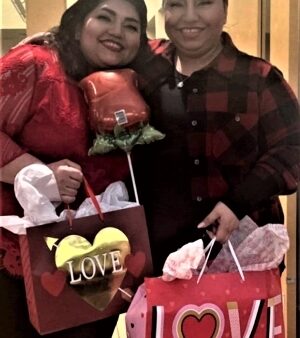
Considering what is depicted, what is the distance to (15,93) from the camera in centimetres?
104

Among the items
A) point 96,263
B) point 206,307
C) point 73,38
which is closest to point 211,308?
point 206,307

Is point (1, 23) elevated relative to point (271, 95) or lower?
elevated

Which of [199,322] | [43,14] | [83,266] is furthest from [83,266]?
[43,14]

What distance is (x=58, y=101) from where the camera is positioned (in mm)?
1055

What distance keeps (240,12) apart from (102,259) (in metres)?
0.55

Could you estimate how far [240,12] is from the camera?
1124 mm

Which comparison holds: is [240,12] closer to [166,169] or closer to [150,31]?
[150,31]

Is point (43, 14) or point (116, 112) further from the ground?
point (43, 14)

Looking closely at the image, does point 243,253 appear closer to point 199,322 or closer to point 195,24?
point 199,322

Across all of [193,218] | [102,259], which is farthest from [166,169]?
[102,259]

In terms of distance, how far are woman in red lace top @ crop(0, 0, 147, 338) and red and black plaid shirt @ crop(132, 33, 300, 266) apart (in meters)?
0.08

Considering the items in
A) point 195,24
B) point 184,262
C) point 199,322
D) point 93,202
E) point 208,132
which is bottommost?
point 199,322

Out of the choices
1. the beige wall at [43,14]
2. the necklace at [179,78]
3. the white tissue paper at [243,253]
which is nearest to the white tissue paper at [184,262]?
the white tissue paper at [243,253]

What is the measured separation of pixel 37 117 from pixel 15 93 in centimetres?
6
